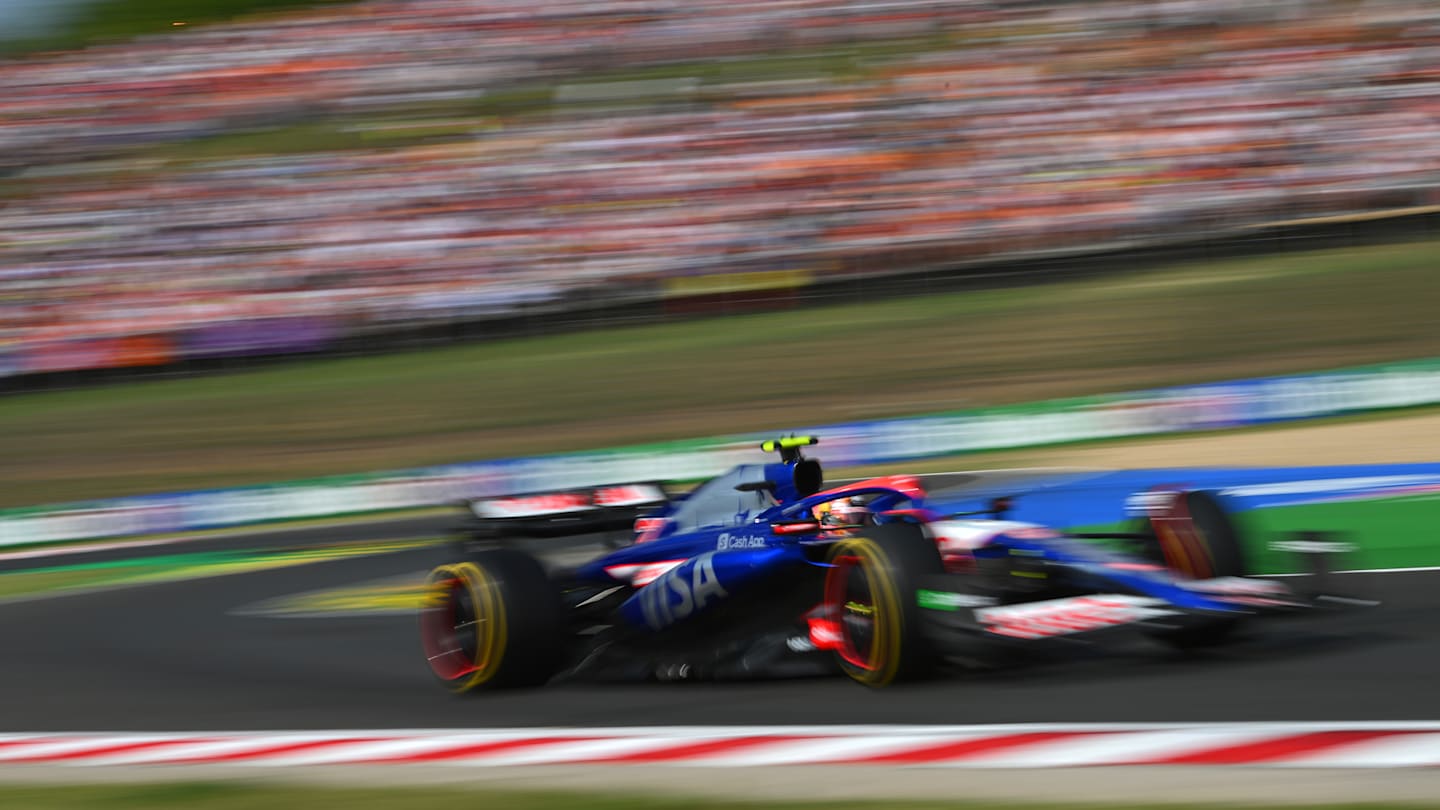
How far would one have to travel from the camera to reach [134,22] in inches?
1869

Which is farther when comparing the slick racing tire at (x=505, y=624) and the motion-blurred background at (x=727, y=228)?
the motion-blurred background at (x=727, y=228)

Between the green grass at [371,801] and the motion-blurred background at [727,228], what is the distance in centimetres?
1466

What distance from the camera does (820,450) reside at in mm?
16609

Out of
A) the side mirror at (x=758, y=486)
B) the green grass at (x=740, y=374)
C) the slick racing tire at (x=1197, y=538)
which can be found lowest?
the slick racing tire at (x=1197, y=538)

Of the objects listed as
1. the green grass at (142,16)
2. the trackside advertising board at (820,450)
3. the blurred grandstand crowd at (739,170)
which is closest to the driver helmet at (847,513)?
the trackside advertising board at (820,450)

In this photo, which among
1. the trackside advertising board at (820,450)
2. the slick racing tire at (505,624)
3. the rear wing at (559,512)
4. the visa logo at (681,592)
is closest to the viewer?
the visa logo at (681,592)

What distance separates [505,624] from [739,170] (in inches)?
741

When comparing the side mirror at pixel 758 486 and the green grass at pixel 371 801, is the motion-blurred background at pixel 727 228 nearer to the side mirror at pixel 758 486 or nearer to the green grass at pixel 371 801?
the side mirror at pixel 758 486

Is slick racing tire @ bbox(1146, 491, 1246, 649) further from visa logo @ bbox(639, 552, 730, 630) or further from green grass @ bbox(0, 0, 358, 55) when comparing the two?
green grass @ bbox(0, 0, 358, 55)

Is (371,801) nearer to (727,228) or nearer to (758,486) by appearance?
(758,486)

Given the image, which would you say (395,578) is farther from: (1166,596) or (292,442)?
(292,442)

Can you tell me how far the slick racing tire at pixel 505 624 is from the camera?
6.00 m

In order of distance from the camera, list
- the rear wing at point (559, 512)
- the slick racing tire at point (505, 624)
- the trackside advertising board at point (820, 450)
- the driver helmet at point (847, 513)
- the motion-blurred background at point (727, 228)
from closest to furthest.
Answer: the driver helmet at point (847, 513) → the slick racing tire at point (505, 624) → the rear wing at point (559, 512) → the trackside advertising board at point (820, 450) → the motion-blurred background at point (727, 228)

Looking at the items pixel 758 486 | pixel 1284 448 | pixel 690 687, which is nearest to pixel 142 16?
pixel 1284 448
